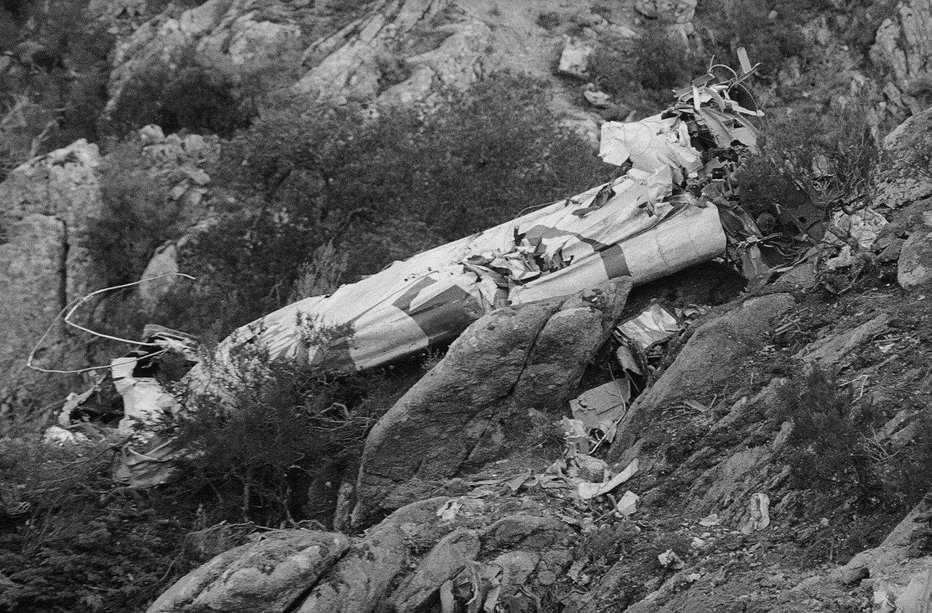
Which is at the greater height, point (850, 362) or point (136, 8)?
point (136, 8)

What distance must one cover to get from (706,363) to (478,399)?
1652 millimetres

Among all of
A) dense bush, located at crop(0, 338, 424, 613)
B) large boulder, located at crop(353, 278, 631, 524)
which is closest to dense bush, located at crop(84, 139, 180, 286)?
dense bush, located at crop(0, 338, 424, 613)

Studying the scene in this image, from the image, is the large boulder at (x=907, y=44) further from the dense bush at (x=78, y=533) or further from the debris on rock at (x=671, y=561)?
the dense bush at (x=78, y=533)

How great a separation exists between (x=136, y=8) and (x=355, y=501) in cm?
1974

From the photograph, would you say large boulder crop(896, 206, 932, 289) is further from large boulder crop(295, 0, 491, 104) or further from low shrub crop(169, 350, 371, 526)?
large boulder crop(295, 0, 491, 104)

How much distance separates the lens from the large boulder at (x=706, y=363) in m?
7.20

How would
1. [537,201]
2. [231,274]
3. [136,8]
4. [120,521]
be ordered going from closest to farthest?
[120,521]
[537,201]
[231,274]
[136,8]

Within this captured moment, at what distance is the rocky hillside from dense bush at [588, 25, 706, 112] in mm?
2979

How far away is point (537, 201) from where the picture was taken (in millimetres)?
13781

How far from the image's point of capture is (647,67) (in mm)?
19516

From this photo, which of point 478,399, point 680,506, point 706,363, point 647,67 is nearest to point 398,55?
point 647,67

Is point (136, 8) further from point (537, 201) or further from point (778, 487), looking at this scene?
point (778, 487)

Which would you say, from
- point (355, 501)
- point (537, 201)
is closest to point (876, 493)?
point (355, 501)

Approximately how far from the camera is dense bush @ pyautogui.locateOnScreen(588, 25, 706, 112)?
62.6 feet
